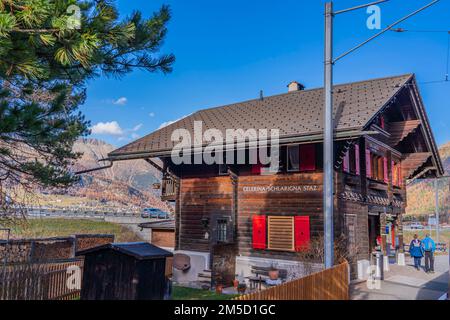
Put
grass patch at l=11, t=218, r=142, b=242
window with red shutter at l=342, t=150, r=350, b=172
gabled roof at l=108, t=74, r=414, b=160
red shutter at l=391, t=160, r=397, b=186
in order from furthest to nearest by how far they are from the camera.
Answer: grass patch at l=11, t=218, r=142, b=242 → red shutter at l=391, t=160, r=397, b=186 → window with red shutter at l=342, t=150, r=350, b=172 → gabled roof at l=108, t=74, r=414, b=160

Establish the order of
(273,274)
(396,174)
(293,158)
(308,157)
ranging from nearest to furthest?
(273,274) < (308,157) < (293,158) < (396,174)

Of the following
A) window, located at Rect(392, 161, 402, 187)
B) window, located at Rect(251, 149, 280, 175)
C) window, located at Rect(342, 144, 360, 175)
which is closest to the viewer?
window, located at Rect(342, 144, 360, 175)

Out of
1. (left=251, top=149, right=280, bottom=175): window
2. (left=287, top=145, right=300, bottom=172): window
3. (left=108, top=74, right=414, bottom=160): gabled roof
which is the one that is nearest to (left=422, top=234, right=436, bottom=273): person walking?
(left=108, top=74, right=414, bottom=160): gabled roof

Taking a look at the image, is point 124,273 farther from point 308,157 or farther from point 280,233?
point 308,157

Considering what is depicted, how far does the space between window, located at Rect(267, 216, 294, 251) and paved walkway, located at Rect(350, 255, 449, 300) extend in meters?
2.99

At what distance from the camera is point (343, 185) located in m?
15.3

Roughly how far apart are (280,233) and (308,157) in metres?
3.36

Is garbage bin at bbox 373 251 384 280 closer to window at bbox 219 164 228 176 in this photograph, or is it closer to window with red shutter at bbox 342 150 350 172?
window with red shutter at bbox 342 150 350 172

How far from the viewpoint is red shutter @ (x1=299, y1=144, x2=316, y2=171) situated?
1549cm

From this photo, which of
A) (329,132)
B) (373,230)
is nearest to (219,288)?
(373,230)

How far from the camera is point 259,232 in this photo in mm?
16500

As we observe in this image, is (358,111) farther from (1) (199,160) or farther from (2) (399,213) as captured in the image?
(2) (399,213)
